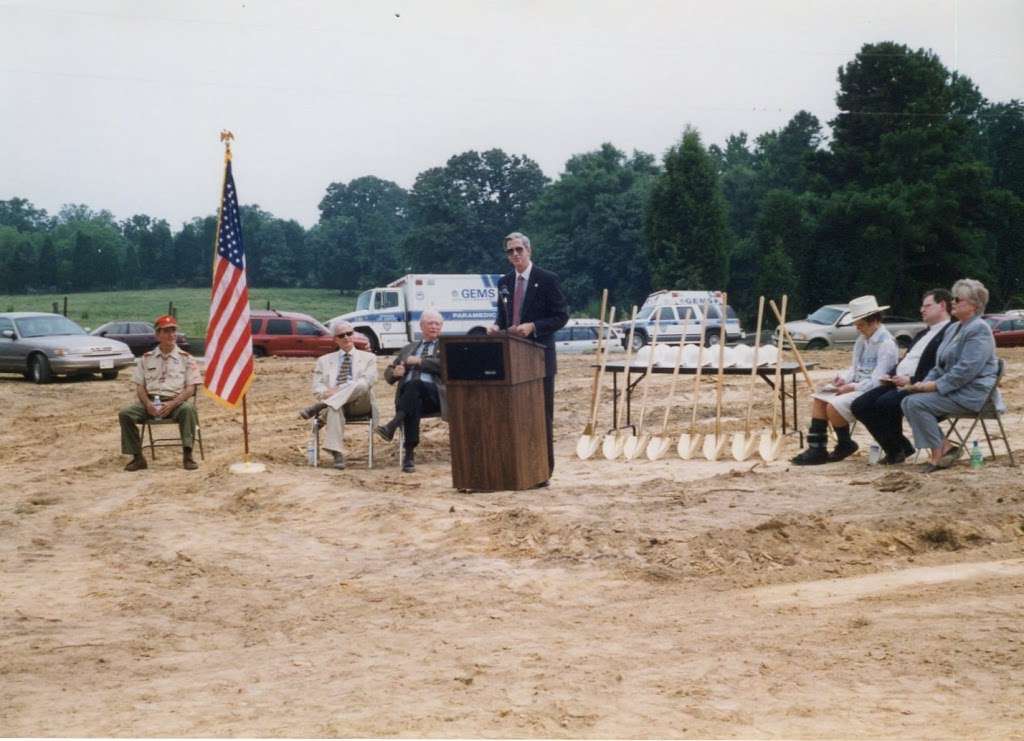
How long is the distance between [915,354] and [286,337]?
24.7 m

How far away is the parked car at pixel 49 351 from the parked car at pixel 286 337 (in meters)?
8.36

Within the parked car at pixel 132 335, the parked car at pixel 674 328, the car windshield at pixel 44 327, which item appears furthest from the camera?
the parked car at pixel 674 328

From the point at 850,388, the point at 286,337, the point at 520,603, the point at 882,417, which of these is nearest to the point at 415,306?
the point at 286,337

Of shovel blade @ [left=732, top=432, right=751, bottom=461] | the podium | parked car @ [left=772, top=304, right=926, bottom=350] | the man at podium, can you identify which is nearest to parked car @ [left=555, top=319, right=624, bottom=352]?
parked car @ [left=772, top=304, right=926, bottom=350]

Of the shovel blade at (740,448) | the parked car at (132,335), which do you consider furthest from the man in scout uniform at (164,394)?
the parked car at (132,335)

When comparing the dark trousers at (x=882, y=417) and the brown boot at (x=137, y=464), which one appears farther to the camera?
the brown boot at (x=137, y=464)

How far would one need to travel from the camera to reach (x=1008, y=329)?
36.8m

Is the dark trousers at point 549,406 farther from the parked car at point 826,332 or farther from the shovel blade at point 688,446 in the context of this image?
the parked car at point 826,332

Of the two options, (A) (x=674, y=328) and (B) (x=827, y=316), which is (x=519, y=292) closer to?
(A) (x=674, y=328)

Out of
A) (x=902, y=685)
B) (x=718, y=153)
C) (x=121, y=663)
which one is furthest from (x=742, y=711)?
(x=718, y=153)

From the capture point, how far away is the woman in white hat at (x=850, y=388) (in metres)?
10.7

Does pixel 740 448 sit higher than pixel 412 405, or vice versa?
pixel 412 405

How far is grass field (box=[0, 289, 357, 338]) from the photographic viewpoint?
5631 cm

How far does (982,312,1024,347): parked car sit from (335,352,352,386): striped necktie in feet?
94.8
